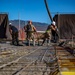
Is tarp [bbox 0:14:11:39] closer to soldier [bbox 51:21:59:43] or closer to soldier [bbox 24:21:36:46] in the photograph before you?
soldier [bbox 51:21:59:43]

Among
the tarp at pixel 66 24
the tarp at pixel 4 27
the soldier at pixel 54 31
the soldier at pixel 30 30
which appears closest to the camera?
the soldier at pixel 30 30

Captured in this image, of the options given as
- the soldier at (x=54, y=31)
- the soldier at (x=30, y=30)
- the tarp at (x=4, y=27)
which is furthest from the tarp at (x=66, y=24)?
the soldier at (x=30, y=30)

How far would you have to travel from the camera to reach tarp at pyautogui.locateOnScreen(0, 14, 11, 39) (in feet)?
79.5

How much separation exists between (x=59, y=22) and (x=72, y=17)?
1299 mm

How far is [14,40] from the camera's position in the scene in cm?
1844

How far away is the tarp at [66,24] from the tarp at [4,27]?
413 cm

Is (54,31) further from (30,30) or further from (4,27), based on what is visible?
(4,27)

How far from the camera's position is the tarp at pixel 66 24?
82.9ft

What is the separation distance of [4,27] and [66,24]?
5.40 m

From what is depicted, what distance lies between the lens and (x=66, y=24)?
26016mm

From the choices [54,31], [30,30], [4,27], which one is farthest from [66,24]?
[30,30]

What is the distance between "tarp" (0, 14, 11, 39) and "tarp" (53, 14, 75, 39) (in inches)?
163

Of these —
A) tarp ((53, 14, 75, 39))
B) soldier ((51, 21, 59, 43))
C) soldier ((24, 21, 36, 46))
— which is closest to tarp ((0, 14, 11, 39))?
tarp ((53, 14, 75, 39))

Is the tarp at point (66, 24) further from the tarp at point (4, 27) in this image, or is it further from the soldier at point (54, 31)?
the soldier at point (54, 31)
